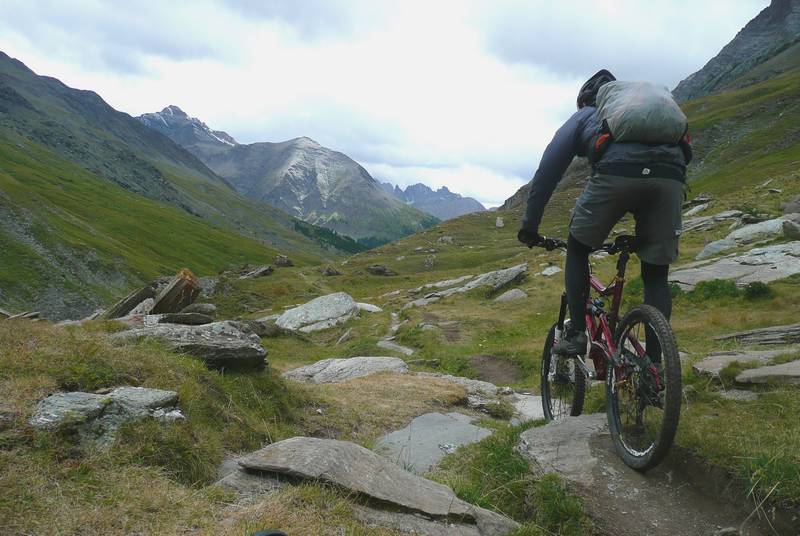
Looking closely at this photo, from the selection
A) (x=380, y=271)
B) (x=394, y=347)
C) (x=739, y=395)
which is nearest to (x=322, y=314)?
(x=394, y=347)

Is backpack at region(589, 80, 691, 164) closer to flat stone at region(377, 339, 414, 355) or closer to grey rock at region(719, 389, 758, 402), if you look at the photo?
grey rock at region(719, 389, 758, 402)

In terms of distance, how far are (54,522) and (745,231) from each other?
2860 centimetres

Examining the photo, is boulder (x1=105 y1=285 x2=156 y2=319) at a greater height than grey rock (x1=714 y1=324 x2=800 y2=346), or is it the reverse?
grey rock (x1=714 y1=324 x2=800 y2=346)

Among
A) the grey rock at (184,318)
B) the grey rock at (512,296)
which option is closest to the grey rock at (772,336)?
the grey rock at (184,318)

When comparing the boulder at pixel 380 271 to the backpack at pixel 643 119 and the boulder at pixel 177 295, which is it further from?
the backpack at pixel 643 119

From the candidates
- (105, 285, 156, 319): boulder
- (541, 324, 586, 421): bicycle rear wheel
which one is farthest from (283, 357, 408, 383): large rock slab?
(105, 285, 156, 319): boulder

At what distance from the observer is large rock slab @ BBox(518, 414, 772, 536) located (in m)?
4.71

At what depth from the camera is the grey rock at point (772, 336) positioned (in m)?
9.77

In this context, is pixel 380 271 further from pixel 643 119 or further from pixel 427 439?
pixel 643 119

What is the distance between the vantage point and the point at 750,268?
1841 centimetres

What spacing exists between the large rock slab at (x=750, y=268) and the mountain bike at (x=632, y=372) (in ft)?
43.0

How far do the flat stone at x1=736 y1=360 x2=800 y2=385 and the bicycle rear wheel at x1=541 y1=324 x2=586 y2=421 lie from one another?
2.24m

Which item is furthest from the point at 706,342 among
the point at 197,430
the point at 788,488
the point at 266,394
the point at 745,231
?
the point at 745,231

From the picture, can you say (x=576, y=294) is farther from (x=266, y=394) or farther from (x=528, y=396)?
(x=528, y=396)
